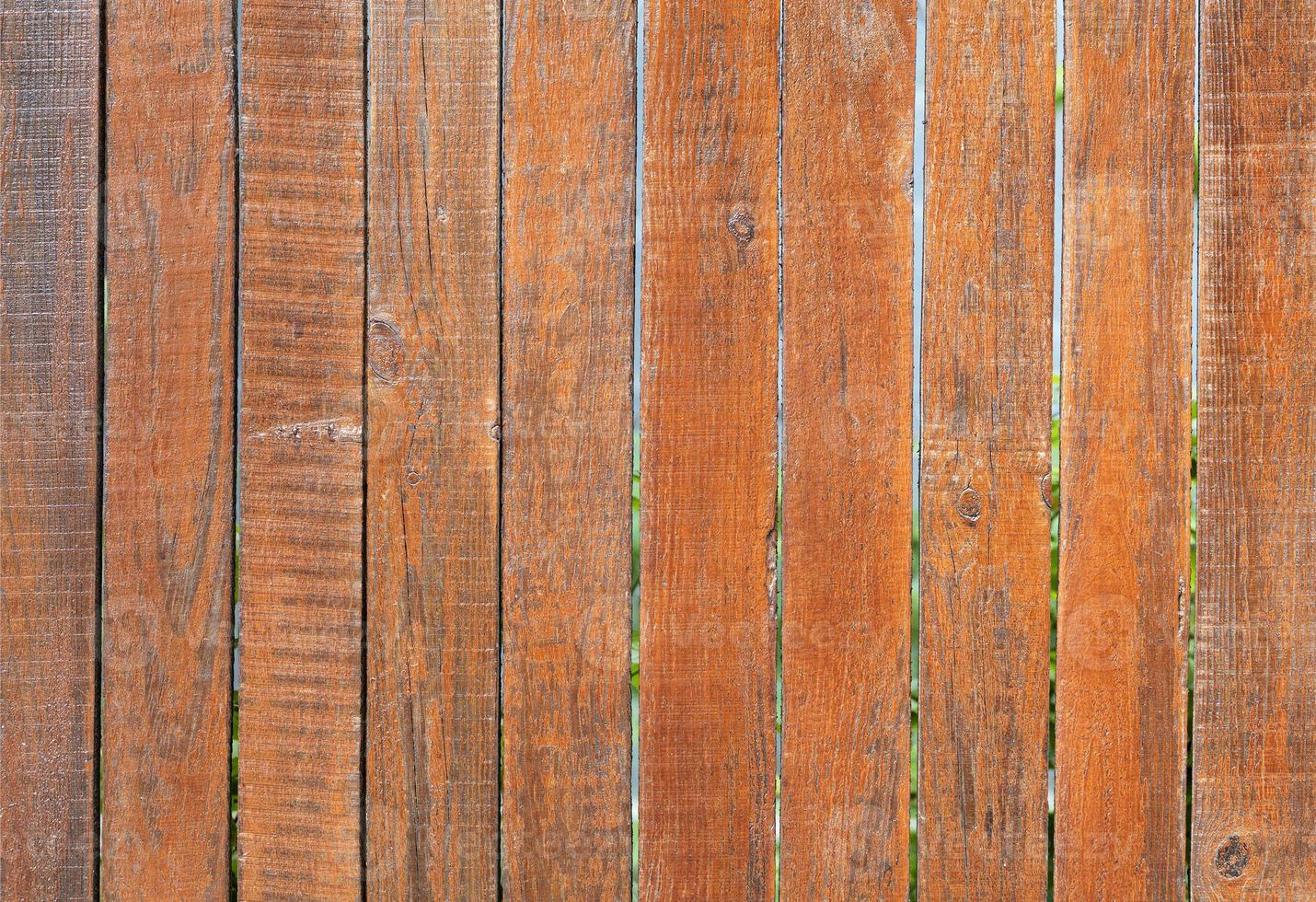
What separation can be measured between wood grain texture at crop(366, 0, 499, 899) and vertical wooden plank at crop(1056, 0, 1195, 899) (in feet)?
2.94

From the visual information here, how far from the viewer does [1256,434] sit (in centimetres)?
150

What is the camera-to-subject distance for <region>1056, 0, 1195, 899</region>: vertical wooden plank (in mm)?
1498

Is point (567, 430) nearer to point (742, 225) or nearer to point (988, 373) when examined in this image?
point (742, 225)


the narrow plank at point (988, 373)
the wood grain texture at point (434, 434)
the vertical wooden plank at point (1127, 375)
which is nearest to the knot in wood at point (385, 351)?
the wood grain texture at point (434, 434)

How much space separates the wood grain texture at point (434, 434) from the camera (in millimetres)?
1504

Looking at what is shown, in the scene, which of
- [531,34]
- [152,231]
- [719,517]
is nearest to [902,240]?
[719,517]

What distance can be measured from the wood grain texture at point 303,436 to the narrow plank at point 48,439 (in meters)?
0.25

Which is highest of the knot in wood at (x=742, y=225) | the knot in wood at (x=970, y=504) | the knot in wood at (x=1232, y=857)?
the knot in wood at (x=742, y=225)

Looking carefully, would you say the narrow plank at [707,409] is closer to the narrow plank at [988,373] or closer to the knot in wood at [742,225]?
the knot in wood at [742,225]

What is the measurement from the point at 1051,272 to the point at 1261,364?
35 cm

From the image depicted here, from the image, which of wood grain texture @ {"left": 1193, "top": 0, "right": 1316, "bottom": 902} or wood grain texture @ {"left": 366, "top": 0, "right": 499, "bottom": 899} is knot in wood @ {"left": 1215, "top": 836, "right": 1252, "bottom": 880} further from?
wood grain texture @ {"left": 366, "top": 0, "right": 499, "bottom": 899}

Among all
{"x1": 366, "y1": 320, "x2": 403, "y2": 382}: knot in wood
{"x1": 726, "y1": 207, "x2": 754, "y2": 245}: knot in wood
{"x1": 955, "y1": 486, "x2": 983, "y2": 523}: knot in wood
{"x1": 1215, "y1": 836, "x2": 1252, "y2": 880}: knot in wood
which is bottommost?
{"x1": 1215, "y1": 836, "x2": 1252, "y2": 880}: knot in wood

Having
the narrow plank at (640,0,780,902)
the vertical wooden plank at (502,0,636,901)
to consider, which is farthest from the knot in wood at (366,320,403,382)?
the narrow plank at (640,0,780,902)

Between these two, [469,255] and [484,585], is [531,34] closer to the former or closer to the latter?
[469,255]
